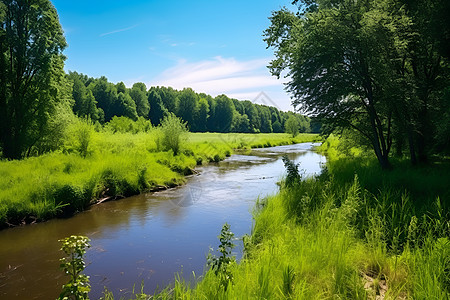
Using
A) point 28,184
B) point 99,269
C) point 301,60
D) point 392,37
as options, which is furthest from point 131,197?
point 392,37

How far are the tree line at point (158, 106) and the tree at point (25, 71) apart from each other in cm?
5168

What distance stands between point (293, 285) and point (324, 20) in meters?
9.67

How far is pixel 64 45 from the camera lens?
19.6m

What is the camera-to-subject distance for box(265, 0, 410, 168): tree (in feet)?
33.5

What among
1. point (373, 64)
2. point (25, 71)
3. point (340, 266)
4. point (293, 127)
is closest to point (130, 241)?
point (340, 266)

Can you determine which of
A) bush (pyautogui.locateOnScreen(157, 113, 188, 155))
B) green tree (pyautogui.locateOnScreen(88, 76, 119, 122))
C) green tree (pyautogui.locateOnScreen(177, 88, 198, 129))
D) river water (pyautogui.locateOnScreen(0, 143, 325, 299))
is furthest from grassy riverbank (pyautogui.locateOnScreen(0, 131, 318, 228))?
green tree (pyautogui.locateOnScreen(177, 88, 198, 129))

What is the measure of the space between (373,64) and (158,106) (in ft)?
298

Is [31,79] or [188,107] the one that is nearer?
[31,79]

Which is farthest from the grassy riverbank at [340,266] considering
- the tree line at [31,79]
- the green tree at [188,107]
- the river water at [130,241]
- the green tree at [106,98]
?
the green tree at [188,107]

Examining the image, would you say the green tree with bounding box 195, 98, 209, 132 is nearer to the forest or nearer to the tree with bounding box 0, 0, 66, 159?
the forest

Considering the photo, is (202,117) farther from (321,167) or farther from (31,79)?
(321,167)

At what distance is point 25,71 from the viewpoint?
1808 cm

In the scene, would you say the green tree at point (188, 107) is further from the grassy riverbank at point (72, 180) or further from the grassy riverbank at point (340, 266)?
the grassy riverbank at point (340, 266)

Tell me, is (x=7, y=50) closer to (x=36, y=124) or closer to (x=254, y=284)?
(x=36, y=124)
